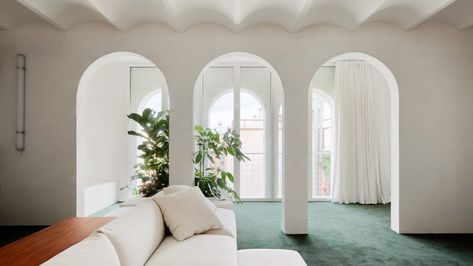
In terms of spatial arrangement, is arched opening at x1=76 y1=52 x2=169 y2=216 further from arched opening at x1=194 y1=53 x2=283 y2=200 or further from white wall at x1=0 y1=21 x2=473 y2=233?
white wall at x1=0 y1=21 x2=473 y2=233

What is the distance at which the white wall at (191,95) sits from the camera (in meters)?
3.94

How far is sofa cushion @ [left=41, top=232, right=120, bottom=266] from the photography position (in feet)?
4.17

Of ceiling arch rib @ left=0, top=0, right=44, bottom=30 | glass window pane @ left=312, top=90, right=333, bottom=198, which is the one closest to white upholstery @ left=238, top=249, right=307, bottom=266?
ceiling arch rib @ left=0, top=0, right=44, bottom=30

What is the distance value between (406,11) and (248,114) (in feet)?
11.1

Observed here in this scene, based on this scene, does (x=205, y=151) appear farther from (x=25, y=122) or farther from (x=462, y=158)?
(x=462, y=158)

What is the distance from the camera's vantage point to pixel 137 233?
1.92m

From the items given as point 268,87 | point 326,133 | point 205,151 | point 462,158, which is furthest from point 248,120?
point 462,158

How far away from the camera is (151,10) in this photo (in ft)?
11.7

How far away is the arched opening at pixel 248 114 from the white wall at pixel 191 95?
213 centimetres

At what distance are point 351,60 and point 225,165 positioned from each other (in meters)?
3.26

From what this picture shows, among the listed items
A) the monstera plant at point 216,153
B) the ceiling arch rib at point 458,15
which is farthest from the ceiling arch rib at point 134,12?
the ceiling arch rib at point 458,15

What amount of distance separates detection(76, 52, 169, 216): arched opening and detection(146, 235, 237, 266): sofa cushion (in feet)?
11.3

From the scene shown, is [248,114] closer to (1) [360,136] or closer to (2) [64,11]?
(1) [360,136]

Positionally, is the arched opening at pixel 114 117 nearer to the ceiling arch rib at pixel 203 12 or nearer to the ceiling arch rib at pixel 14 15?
the ceiling arch rib at pixel 14 15
